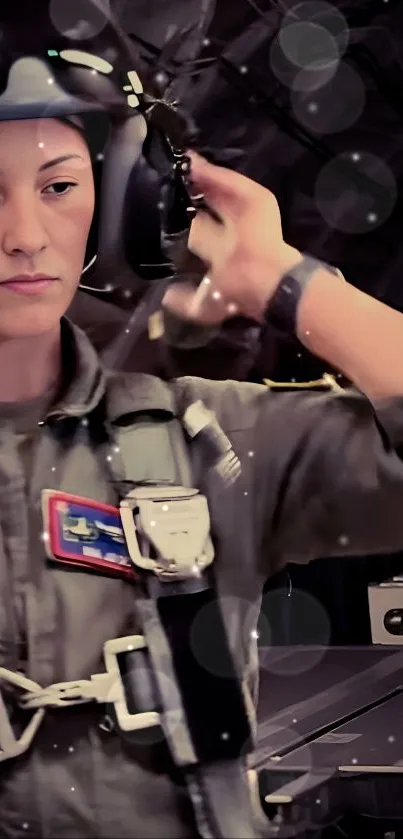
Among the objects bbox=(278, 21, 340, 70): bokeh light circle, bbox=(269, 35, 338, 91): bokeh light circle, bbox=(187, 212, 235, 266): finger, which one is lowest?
bbox=(187, 212, 235, 266): finger

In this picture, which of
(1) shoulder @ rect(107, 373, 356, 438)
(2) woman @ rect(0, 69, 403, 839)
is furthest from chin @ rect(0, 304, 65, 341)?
(1) shoulder @ rect(107, 373, 356, 438)

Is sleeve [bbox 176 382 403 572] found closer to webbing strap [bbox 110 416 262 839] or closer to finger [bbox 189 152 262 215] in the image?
webbing strap [bbox 110 416 262 839]

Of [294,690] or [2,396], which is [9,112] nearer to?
[2,396]

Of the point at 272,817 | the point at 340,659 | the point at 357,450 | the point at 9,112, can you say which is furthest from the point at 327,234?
the point at 272,817

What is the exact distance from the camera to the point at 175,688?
1.19 meters

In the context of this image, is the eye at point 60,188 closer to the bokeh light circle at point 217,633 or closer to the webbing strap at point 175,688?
the webbing strap at point 175,688

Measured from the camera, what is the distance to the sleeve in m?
1.17

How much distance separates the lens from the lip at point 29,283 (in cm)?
126

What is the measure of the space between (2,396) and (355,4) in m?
0.73

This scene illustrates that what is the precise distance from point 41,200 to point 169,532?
47cm

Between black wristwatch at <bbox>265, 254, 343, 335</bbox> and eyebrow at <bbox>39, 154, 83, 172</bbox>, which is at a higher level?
eyebrow at <bbox>39, 154, 83, 172</bbox>

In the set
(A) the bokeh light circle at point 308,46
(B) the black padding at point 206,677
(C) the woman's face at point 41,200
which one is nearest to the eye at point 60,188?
(C) the woman's face at point 41,200

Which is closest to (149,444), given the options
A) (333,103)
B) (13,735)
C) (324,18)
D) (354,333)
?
(354,333)

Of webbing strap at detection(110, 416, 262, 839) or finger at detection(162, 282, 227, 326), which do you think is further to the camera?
finger at detection(162, 282, 227, 326)
